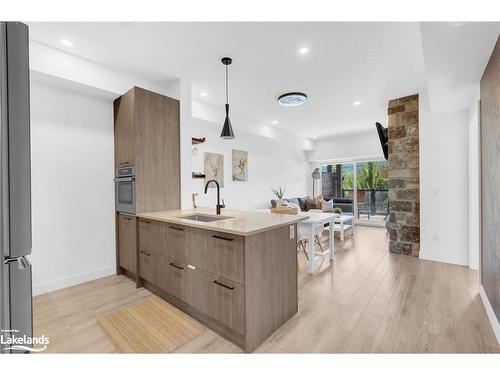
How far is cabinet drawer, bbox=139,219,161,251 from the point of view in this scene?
96.0 inches

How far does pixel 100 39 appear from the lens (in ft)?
7.63

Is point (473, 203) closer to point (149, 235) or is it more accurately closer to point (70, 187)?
point (149, 235)

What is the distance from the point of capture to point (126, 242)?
9.67 feet

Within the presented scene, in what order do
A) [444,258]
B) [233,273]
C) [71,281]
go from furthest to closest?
[444,258]
[71,281]
[233,273]

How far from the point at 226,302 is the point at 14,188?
1.40 meters

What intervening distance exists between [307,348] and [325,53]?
9.36 feet

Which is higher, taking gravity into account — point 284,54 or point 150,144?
point 284,54

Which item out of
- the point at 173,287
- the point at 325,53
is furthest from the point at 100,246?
the point at 325,53

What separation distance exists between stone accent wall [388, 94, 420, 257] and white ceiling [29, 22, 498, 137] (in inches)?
13.3

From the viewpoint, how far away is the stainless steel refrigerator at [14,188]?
0.87 meters

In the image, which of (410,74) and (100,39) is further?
(410,74)

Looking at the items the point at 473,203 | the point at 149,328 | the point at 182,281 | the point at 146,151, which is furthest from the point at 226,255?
the point at 473,203

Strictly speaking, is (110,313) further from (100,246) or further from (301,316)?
(301,316)

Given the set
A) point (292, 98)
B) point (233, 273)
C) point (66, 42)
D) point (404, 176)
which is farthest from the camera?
point (404, 176)
